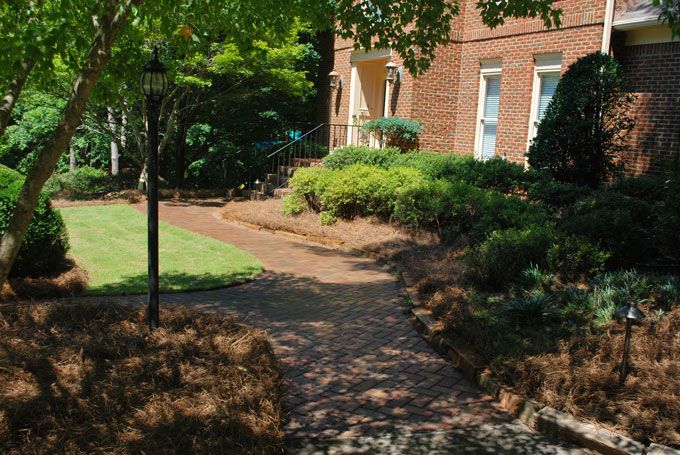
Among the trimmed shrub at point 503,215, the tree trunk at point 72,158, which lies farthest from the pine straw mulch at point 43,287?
the tree trunk at point 72,158

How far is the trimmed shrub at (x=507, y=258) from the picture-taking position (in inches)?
284

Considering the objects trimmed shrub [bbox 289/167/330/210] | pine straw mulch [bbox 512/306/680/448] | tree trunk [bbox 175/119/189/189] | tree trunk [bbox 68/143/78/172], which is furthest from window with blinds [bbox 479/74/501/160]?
tree trunk [bbox 68/143/78/172]

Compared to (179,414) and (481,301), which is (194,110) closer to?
(481,301)

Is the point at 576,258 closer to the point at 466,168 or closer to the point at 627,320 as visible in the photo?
the point at 627,320

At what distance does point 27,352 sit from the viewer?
455 centimetres

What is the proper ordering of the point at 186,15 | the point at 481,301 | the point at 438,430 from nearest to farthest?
1. the point at 438,430
2. the point at 186,15
3. the point at 481,301

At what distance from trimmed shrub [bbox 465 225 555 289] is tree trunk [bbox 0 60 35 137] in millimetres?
5067

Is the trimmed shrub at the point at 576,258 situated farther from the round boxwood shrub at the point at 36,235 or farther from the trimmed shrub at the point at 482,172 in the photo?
the round boxwood shrub at the point at 36,235

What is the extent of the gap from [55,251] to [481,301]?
17.5ft

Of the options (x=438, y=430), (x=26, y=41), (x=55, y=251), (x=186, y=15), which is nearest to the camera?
(x=26, y=41)

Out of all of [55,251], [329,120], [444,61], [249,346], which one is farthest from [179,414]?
[329,120]

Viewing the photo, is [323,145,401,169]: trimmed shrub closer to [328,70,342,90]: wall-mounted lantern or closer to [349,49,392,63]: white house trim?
[349,49,392,63]: white house trim

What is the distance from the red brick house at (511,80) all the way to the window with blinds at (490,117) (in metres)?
0.02

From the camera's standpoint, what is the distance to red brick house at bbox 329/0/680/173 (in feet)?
36.4
